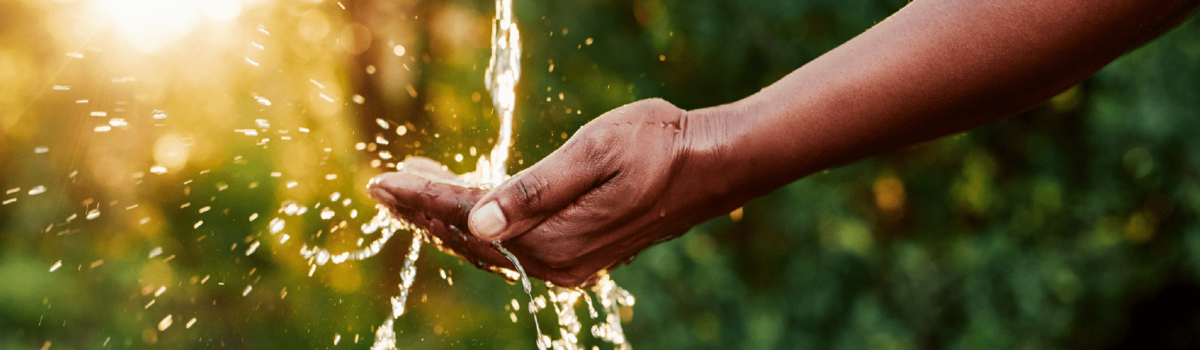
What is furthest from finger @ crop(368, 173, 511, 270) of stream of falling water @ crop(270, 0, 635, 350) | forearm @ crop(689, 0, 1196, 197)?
stream of falling water @ crop(270, 0, 635, 350)

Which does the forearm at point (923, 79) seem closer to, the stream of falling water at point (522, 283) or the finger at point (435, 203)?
the finger at point (435, 203)

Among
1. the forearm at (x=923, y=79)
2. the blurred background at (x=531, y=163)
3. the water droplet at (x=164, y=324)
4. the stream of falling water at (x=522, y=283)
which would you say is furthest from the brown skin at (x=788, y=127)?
Answer: the water droplet at (x=164, y=324)

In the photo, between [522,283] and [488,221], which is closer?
[488,221]

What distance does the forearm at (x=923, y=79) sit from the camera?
1057 mm

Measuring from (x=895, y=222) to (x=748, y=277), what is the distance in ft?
1.90

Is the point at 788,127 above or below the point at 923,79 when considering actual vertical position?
below

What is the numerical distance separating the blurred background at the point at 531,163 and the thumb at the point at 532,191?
45.9 inches

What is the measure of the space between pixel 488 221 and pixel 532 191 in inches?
4.0

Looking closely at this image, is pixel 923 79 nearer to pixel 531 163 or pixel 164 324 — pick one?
pixel 531 163

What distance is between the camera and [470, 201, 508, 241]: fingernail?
1253mm

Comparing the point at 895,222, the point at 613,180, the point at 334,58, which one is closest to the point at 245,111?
the point at 334,58

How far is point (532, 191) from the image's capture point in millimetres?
1278

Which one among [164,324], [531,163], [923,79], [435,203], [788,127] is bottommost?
[164,324]

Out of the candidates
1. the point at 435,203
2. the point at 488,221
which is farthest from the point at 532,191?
the point at 435,203
